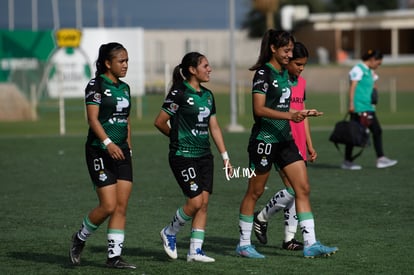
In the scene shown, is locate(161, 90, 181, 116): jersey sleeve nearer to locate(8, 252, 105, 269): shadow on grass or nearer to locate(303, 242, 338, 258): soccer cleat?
locate(8, 252, 105, 269): shadow on grass

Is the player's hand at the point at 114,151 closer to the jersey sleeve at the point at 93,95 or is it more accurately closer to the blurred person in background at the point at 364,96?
the jersey sleeve at the point at 93,95

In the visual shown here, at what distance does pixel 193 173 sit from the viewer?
30.1 ft

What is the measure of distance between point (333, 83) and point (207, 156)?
181 feet

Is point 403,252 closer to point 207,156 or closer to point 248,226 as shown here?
point 248,226

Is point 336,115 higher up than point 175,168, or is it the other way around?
point 175,168

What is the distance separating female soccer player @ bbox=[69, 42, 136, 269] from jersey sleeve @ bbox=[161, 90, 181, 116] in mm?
396

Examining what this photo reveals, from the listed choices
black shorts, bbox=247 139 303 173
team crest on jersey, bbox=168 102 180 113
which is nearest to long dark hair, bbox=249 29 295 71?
black shorts, bbox=247 139 303 173

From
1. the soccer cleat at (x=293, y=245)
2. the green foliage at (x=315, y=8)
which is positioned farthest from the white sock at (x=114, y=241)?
the green foliage at (x=315, y=8)

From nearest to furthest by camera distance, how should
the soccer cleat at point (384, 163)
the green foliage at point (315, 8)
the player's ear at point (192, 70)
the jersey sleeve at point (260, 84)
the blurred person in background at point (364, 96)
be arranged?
the player's ear at point (192, 70) < the jersey sleeve at point (260, 84) < the blurred person in background at point (364, 96) < the soccer cleat at point (384, 163) < the green foliage at point (315, 8)

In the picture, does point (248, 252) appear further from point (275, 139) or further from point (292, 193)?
point (275, 139)

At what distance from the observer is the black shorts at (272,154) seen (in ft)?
31.1

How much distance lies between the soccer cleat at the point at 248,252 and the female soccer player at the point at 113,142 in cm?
114

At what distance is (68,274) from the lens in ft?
29.0

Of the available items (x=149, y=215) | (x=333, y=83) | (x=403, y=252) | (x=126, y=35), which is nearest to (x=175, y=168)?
(x=403, y=252)
